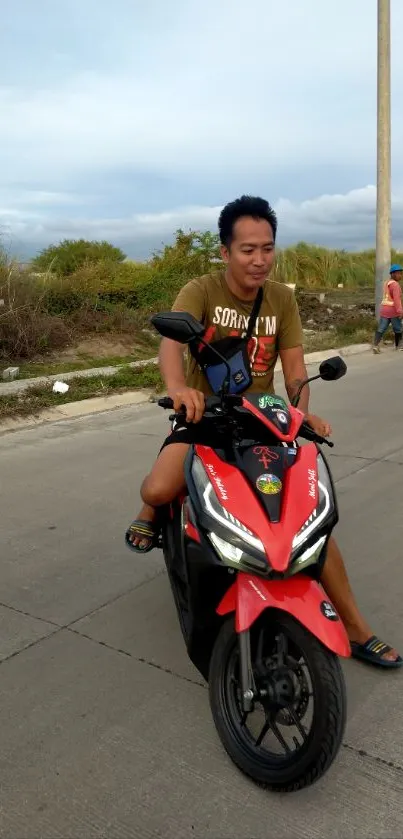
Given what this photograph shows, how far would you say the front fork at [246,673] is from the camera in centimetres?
207

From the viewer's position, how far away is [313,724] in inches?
77.8

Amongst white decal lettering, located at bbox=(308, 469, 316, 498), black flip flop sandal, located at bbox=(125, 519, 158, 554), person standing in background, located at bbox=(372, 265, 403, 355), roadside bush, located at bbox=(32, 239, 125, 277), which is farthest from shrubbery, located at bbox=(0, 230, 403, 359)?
white decal lettering, located at bbox=(308, 469, 316, 498)

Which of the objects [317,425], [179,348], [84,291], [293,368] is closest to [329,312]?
[84,291]

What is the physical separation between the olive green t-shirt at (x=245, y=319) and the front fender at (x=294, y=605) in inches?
41.4

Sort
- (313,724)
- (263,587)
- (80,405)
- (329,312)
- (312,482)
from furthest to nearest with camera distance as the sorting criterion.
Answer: (329,312)
(80,405)
(312,482)
(263,587)
(313,724)

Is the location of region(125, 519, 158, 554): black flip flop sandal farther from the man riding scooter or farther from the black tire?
the black tire

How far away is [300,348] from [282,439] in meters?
0.90

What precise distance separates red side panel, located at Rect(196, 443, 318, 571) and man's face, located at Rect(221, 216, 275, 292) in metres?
0.78

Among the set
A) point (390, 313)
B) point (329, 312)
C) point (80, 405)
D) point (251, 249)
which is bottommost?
point (329, 312)

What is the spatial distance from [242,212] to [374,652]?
1.78m

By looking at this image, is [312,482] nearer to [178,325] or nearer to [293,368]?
[178,325]

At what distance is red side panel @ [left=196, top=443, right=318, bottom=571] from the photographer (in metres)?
2.03

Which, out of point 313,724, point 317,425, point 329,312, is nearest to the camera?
point 313,724

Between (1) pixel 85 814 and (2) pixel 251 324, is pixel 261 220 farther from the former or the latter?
(1) pixel 85 814
